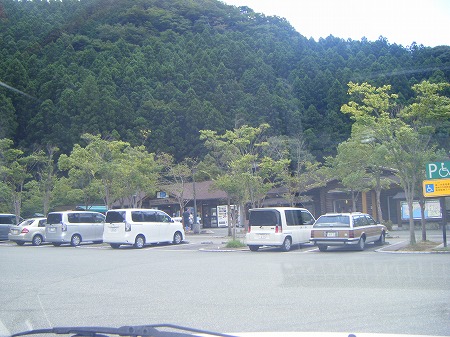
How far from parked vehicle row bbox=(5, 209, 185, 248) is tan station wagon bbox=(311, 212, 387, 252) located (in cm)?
848

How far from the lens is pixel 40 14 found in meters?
68.2

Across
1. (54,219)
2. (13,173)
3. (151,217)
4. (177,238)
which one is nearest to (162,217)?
(151,217)

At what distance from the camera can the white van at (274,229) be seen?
21.1m

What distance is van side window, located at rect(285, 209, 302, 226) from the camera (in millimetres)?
21719

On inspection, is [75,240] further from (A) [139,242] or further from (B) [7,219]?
(B) [7,219]

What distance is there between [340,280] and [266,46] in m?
60.3

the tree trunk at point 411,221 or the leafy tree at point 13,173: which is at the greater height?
the leafy tree at point 13,173

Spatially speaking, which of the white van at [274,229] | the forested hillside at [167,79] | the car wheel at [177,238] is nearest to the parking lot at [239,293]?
the white van at [274,229]

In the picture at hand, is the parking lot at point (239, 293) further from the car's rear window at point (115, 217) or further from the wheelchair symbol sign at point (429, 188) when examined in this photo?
the car's rear window at point (115, 217)

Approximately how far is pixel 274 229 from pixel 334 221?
2354 millimetres

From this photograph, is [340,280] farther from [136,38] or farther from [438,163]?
[136,38]

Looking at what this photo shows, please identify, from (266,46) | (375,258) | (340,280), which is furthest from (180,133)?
(340,280)

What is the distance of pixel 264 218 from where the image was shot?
70.5 feet

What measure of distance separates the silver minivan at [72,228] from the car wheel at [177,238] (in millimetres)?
4501
